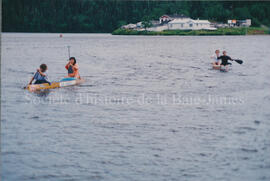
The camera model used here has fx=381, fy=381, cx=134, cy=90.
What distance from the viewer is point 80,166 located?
11227 mm

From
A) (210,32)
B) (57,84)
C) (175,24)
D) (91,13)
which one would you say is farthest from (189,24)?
(57,84)

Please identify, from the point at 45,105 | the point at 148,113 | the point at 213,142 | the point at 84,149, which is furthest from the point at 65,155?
the point at 45,105

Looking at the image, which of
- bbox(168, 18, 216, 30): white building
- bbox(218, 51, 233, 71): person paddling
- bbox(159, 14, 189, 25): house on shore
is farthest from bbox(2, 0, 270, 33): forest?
bbox(218, 51, 233, 71): person paddling

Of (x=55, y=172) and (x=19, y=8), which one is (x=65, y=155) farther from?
(x=19, y=8)

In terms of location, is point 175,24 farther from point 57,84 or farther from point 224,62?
point 57,84

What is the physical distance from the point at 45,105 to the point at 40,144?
6.65m

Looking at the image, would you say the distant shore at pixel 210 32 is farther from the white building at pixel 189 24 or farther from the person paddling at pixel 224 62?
the person paddling at pixel 224 62

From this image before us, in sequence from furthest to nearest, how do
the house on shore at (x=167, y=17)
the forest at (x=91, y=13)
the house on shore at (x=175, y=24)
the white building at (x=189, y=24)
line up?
the house on shore at (x=167, y=17), the forest at (x=91, y=13), the house on shore at (x=175, y=24), the white building at (x=189, y=24)

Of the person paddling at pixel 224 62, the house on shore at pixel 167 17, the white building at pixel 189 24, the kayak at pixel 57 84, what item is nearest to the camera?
the kayak at pixel 57 84

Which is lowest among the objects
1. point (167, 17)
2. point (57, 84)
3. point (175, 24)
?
point (57, 84)

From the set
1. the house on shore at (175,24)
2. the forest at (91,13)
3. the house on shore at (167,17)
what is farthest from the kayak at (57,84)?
the house on shore at (167,17)

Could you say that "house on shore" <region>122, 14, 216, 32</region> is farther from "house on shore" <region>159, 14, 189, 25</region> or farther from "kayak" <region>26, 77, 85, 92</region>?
"kayak" <region>26, 77, 85, 92</region>

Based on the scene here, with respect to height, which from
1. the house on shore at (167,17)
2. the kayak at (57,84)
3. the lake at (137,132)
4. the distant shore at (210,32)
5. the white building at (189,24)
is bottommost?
the lake at (137,132)

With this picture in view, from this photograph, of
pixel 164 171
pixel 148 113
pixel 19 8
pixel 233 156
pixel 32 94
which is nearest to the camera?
pixel 164 171
